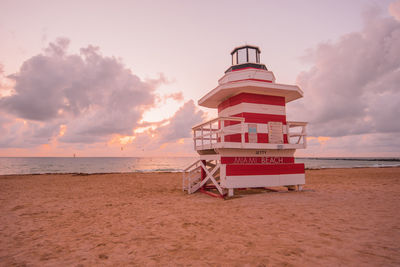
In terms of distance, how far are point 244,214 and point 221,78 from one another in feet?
27.2

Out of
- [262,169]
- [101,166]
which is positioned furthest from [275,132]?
[101,166]

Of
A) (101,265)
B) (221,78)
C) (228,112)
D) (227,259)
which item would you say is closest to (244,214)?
(227,259)

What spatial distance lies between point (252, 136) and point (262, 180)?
84.5 inches

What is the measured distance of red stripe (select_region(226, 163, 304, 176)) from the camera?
31.3 feet

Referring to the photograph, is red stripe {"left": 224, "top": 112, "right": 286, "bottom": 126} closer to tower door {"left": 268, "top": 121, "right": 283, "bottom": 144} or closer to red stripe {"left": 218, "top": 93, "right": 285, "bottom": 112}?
tower door {"left": 268, "top": 121, "right": 283, "bottom": 144}

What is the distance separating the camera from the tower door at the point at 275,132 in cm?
1063

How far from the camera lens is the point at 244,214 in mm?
6770

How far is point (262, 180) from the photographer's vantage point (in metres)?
9.99

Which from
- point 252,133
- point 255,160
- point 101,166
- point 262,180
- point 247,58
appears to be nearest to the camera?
point 262,180

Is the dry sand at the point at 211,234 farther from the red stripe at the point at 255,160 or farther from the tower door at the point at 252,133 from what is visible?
the tower door at the point at 252,133

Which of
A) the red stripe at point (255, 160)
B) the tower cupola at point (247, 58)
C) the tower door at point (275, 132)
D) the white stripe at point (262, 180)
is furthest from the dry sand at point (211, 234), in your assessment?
the tower cupola at point (247, 58)

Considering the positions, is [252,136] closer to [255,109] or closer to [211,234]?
[255,109]

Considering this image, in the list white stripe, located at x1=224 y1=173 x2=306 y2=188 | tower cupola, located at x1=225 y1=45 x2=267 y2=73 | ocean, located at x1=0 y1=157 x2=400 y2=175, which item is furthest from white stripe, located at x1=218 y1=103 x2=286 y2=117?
ocean, located at x1=0 y1=157 x2=400 y2=175

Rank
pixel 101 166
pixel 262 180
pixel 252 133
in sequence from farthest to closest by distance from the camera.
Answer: pixel 101 166, pixel 252 133, pixel 262 180
